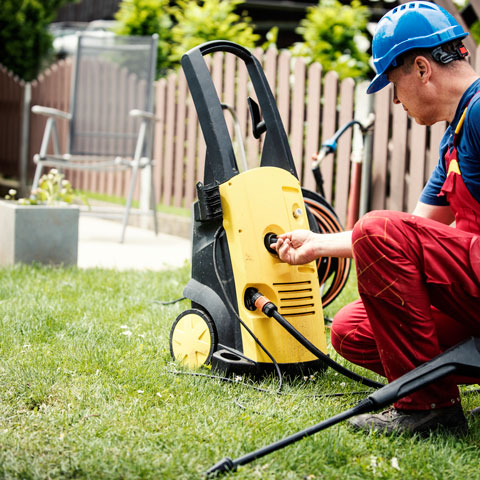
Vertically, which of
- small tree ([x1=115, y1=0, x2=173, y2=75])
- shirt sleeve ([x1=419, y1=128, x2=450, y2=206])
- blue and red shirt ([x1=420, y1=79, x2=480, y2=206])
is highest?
small tree ([x1=115, y1=0, x2=173, y2=75])

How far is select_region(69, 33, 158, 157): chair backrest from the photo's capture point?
6.42m

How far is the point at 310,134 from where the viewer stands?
18.0 ft

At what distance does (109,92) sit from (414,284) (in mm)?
5287

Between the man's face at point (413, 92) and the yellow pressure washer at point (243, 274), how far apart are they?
1.68 feet

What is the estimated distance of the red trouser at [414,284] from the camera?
1.80 metres

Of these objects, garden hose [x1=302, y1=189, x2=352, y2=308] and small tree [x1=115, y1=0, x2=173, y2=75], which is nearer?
garden hose [x1=302, y1=189, x2=352, y2=308]

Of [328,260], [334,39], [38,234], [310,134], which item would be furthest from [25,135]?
[328,260]

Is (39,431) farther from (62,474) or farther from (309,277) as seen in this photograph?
(309,277)

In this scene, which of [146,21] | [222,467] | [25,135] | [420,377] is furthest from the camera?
[25,135]

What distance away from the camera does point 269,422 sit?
6.35ft

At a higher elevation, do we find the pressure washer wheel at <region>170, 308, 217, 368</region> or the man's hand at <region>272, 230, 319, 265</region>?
the man's hand at <region>272, 230, 319, 265</region>

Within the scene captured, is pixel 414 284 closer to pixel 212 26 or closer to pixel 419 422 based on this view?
pixel 419 422

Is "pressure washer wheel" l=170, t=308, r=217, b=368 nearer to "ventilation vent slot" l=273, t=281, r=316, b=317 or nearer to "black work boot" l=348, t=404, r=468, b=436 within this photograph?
"ventilation vent slot" l=273, t=281, r=316, b=317

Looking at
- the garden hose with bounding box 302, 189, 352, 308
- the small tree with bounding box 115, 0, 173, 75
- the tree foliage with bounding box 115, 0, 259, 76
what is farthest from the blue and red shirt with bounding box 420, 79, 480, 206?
the small tree with bounding box 115, 0, 173, 75
